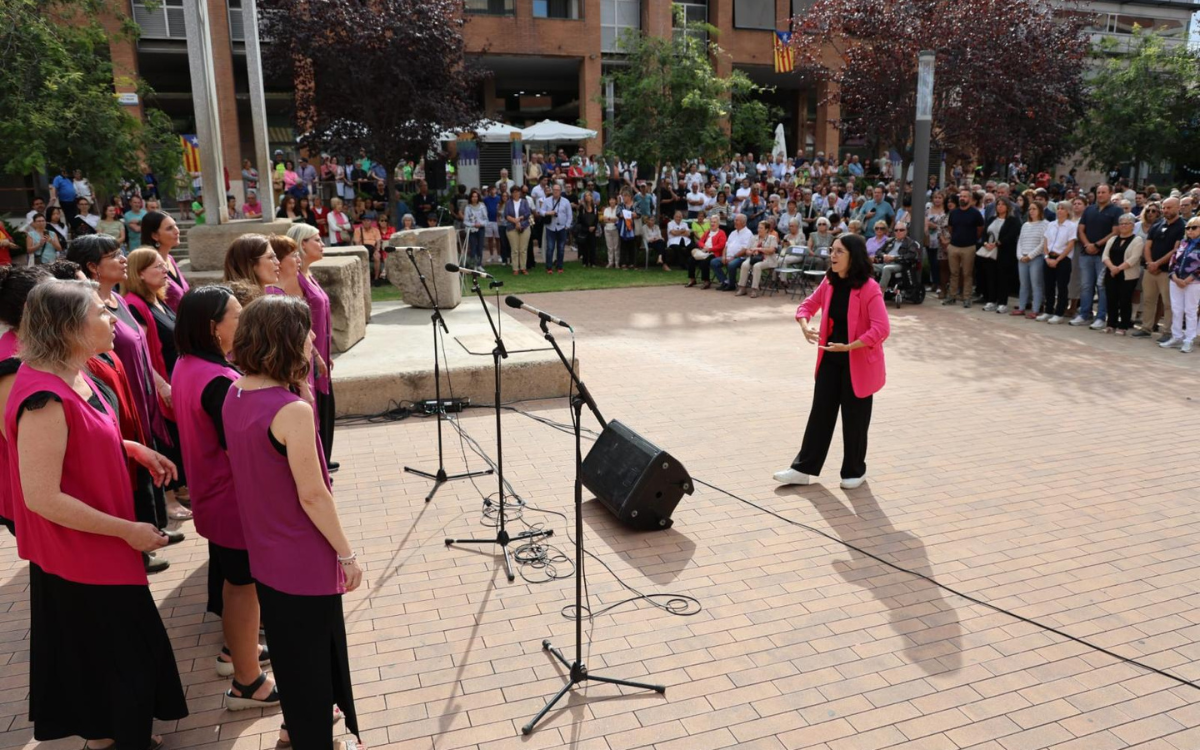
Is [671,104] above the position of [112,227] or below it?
above

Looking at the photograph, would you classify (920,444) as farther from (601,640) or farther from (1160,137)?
(1160,137)

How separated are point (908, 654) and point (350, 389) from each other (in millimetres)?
5431

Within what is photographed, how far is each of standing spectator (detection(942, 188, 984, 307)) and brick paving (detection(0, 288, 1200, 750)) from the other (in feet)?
20.1

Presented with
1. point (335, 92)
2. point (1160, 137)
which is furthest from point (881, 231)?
point (1160, 137)

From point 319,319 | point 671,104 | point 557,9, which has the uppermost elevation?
point 557,9

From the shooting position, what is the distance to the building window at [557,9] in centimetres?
2977

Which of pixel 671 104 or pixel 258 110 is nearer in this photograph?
pixel 258 110

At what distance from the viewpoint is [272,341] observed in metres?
2.80

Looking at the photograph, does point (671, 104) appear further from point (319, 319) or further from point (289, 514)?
point (289, 514)

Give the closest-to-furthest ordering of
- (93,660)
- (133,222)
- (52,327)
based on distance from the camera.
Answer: (52,327) < (93,660) < (133,222)

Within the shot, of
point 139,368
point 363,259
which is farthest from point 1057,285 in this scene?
point 139,368

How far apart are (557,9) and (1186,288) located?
80.5 feet

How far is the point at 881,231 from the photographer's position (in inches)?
573

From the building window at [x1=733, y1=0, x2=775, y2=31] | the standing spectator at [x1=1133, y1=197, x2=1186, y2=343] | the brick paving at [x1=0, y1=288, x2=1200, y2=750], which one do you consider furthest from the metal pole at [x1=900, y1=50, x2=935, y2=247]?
the building window at [x1=733, y1=0, x2=775, y2=31]
